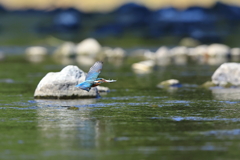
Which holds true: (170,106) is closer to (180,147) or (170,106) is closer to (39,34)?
(180,147)

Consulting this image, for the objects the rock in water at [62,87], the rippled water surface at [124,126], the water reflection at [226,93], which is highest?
the rock in water at [62,87]

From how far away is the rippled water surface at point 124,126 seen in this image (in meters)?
16.3

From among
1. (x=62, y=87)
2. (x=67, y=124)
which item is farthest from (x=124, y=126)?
(x=62, y=87)

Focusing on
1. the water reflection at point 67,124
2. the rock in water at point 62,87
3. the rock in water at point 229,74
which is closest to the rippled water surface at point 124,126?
the water reflection at point 67,124

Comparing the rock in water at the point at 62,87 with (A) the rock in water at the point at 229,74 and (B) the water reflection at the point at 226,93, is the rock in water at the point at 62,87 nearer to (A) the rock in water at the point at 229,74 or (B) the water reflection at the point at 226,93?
(B) the water reflection at the point at 226,93

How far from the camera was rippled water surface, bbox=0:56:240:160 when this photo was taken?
53.5 ft

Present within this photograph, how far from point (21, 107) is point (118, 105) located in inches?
201

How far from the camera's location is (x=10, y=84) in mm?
42219

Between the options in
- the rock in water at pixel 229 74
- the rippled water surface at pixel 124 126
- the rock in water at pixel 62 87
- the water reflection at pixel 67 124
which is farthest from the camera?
the rock in water at pixel 229 74

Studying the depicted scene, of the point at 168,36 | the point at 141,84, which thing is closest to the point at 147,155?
the point at 141,84

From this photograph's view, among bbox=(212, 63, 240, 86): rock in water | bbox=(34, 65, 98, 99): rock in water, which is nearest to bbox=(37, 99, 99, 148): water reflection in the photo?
bbox=(34, 65, 98, 99): rock in water

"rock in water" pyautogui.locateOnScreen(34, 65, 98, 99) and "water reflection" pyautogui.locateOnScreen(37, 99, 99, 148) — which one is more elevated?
"rock in water" pyautogui.locateOnScreen(34, 65, 98, 99)

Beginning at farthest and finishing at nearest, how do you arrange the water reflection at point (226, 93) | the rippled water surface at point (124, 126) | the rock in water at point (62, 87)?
the water reflection at point (226, 93), the rock in water at point (62, 87), the rippled water surface at point (124, 126)

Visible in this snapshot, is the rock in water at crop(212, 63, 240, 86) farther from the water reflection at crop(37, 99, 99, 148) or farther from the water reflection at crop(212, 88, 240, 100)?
the water reflection at crop(37, 99, 99, 148)
